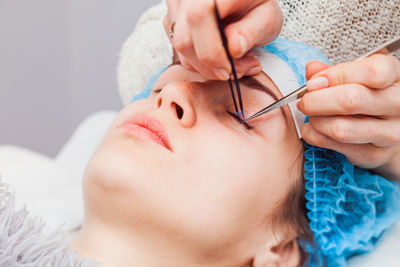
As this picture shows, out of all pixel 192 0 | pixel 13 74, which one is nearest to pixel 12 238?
pixel 192 0

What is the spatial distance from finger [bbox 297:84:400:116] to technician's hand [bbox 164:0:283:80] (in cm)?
14

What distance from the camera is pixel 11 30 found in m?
1.96

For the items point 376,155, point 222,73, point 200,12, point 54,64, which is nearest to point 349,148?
point 376,155

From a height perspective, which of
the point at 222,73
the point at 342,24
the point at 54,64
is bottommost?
the point at 54,64

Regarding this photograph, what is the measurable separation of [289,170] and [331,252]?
0.70 ft

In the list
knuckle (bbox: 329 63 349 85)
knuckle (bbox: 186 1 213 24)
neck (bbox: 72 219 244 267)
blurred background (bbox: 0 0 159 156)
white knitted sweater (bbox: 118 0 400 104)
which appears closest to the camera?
knuckle (bbox: 186 1 213 24)

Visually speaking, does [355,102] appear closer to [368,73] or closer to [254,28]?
[368,73]

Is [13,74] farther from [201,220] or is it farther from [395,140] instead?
[395,140]

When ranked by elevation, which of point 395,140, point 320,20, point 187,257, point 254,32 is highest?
point 254,32

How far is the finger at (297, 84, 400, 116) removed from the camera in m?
0.66

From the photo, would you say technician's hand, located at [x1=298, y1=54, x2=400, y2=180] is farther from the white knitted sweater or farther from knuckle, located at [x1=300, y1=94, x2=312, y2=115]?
the white knitted sweater

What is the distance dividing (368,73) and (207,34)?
0.28 m

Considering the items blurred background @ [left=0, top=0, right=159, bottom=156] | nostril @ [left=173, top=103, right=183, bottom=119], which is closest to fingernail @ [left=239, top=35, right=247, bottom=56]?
nostril @ [left=173, top=103, right=183, bottom=119]

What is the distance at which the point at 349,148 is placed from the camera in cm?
77
